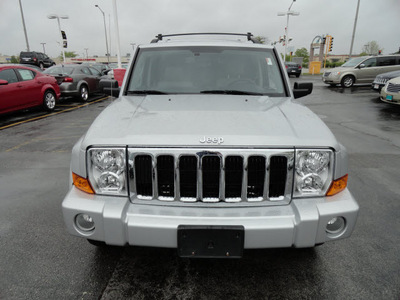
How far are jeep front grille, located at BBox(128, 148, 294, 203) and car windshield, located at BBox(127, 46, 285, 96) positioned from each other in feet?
4.31

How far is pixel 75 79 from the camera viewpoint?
1253 centimetres

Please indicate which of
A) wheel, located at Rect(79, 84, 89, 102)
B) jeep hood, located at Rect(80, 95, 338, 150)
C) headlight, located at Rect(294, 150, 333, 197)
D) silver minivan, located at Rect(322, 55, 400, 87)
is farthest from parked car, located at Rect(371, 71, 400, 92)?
headlight, located at Rect(294, 150, 333, 197)

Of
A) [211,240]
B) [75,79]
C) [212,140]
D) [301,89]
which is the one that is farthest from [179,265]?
[75,79]

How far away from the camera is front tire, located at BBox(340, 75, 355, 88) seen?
18.2 metres

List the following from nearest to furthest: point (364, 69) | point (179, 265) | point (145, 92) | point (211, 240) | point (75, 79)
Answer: point (211, 240)
point (179, 265)
point (145, 92)
point (75, 79)
point (364, 69)

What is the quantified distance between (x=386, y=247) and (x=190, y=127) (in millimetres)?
2262

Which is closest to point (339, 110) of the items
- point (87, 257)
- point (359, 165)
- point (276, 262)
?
point (359, 165)

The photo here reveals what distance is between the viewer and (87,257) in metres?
2.70

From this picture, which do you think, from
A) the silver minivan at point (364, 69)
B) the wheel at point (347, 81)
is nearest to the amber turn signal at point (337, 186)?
the silver minivan at point (364, 69)

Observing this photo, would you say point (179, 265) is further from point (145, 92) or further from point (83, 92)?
point (83, 92)

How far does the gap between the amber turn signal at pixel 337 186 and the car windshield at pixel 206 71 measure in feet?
4.35

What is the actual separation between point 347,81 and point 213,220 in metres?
19.2

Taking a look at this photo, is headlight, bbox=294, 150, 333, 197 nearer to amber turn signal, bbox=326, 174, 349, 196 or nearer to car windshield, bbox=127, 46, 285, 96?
amber turn signal, bbox=326, 174, 349, 196

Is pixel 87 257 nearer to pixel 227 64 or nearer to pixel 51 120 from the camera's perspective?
pixel 227 64
